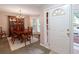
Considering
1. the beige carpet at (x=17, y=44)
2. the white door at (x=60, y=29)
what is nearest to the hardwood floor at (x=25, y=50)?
the beige carpet at (x=17, y=44)

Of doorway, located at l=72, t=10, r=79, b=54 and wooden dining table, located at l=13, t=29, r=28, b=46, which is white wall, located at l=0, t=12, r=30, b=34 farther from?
doorway, located at l=72, t=10, r=79, b=54

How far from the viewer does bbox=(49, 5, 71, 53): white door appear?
2.08m

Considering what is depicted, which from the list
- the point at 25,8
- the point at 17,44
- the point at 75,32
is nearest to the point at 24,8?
the point at 25,8

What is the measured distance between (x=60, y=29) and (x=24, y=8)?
2.94 ft

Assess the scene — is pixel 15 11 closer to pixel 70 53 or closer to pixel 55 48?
pixel 55 48

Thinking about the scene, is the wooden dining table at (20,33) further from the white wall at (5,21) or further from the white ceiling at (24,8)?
the white ceiling at (24,8)

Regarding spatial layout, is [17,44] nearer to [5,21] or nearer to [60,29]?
[5,21]

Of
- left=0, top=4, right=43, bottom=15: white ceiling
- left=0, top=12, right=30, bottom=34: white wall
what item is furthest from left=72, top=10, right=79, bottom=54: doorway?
left=0, top=12, right=30, bottom=34: white wall

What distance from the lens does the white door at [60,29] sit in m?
2.08

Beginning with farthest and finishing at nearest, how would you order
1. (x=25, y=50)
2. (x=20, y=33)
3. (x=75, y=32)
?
(x=20, y=33), (x=25, y=50), (x=75, y=32)

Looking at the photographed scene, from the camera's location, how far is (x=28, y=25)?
225 cm

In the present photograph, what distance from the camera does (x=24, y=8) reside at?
2.14m
